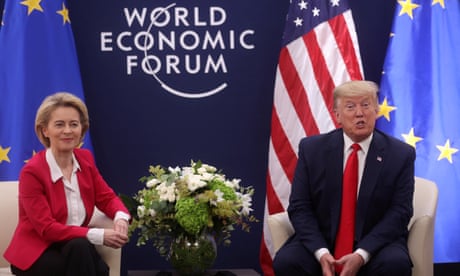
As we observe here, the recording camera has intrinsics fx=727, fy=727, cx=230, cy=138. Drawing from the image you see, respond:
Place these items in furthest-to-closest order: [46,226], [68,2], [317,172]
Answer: [68,2] < [317,172] < [46,226]

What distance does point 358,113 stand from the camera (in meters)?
3.49

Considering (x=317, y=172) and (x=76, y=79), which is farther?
(x=76, y=79)

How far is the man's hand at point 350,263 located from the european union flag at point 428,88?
1377 millimetres

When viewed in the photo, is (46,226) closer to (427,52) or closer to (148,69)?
(148,69)

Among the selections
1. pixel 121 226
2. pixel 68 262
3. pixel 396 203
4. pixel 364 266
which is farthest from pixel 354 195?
pixel 68 262

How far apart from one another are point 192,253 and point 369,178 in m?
0.92

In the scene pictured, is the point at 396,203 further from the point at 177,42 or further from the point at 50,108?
the point at 177,42

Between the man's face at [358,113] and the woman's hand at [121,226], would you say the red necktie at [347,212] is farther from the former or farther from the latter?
the woman's hand at [121,226]

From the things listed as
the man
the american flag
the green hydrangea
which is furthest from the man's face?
the american flag

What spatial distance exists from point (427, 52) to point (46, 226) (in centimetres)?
264

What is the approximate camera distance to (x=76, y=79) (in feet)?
14.9

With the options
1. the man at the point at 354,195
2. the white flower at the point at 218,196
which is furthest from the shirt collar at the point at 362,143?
the white flower at the point at 218,196

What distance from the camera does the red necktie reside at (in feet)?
11.3

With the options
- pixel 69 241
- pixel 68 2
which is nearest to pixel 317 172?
pixel 69 241
